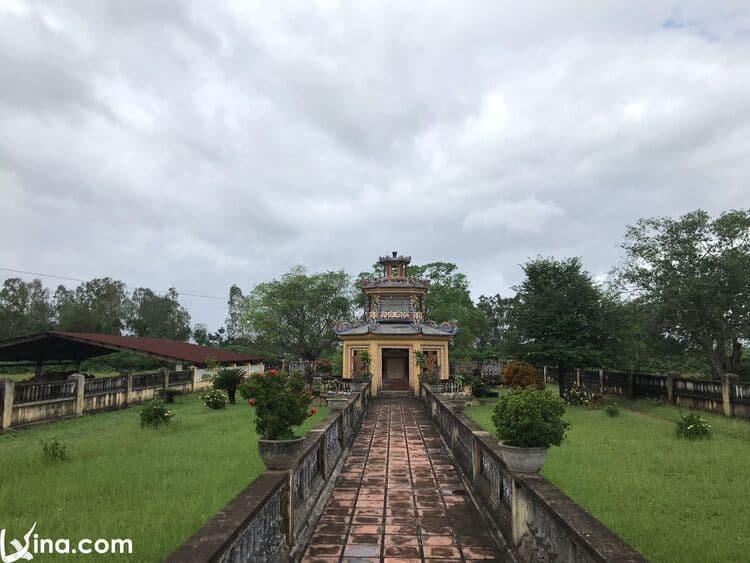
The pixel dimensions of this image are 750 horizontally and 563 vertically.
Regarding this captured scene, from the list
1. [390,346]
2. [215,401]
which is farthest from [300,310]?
[215,401]

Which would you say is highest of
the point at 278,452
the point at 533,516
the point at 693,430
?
the point at 278,452

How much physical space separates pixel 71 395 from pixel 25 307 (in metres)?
56.6

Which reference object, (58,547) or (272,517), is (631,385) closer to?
(272,517)

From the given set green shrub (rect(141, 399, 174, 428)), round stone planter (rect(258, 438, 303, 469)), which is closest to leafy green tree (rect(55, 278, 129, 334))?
green shrub (rect(141, 399, 174, 428))

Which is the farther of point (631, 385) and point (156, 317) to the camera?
point (156, 317)

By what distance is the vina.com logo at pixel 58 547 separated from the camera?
17.8 ft

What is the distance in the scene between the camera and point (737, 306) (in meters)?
27.6

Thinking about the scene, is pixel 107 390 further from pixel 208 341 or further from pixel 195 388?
pixel 208 341

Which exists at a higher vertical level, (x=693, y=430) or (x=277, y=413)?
(x=277, y=413)

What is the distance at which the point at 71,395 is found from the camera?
1895 cm

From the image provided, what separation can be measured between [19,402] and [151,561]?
14.7 meters

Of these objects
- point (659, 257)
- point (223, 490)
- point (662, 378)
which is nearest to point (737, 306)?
point (659, 257)

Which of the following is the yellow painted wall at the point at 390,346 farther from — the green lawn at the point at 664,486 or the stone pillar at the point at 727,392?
the stone pillar at the point at 727,392

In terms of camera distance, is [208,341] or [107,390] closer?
[107,390]
